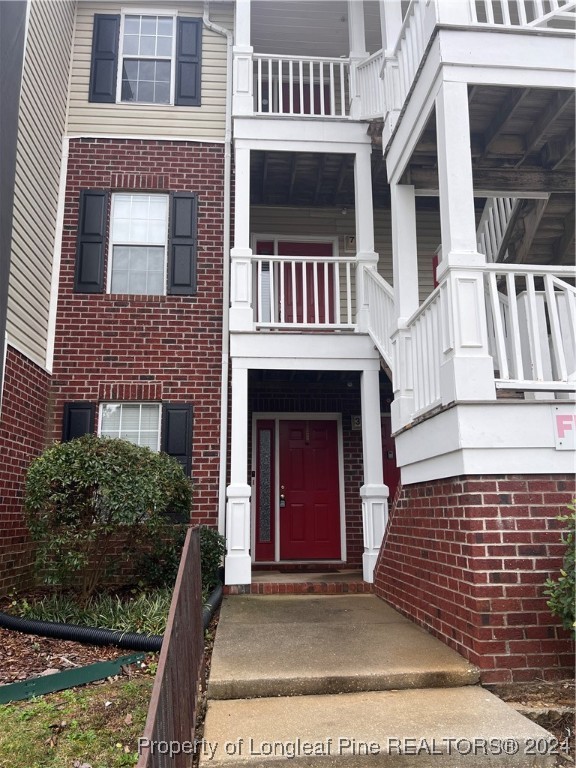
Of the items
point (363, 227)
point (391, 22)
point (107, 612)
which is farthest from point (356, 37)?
point (107, 612)

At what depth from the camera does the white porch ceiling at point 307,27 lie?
876 cm

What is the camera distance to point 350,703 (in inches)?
124

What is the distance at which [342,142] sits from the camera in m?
7.43

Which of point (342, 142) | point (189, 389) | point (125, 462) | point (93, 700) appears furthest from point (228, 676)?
point (342, 142)

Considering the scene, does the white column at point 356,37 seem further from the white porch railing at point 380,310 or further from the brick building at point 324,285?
the white porch railing at point 380,310

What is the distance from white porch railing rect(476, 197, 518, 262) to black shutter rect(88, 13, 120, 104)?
17.9 feet

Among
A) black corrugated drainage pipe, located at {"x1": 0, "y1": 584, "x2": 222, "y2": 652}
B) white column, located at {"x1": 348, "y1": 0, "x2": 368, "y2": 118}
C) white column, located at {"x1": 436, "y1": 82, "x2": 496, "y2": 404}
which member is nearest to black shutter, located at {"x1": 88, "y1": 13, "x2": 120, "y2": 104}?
white column, located at {"x1": 348, "y1": 0, "x2": 368, "y2": 118}

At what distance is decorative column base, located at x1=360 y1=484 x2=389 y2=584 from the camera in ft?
20.4

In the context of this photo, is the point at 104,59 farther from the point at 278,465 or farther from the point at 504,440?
the point at 504,440

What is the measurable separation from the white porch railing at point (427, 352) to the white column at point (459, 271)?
0.67 feet

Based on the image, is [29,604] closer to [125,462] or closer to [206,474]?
[125,462]

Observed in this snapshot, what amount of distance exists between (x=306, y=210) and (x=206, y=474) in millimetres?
4299

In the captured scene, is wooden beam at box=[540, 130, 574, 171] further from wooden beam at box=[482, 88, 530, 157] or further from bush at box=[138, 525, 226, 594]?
bush at box=[138, 525, 226, 594]

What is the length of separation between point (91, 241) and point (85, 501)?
12.6 feet
